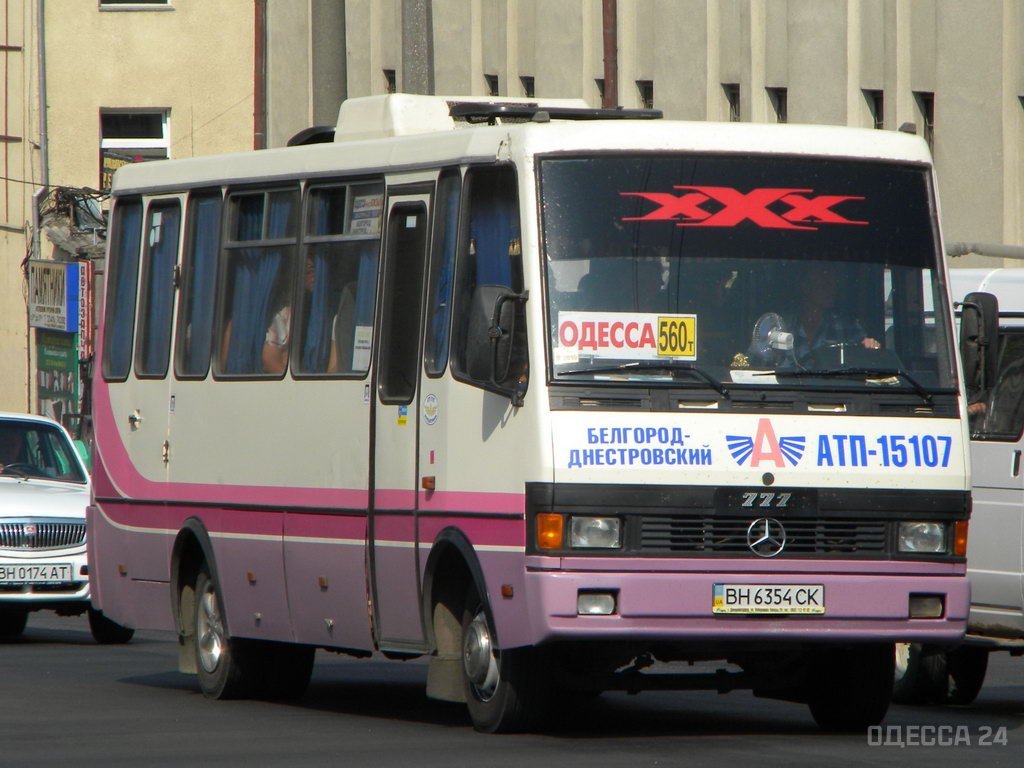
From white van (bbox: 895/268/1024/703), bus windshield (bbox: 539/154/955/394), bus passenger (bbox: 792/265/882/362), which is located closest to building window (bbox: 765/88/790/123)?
white van (bbox: 895/268/1024/703)

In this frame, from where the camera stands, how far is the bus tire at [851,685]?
494 inches

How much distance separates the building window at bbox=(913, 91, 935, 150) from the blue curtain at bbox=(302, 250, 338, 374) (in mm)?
15678

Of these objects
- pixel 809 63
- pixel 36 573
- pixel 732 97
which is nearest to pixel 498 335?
pixel 36 573

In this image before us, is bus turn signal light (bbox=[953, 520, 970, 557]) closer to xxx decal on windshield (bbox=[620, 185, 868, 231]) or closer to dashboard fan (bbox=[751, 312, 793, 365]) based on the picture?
dashboard fan (bbox=[751, 312, 793, 365])

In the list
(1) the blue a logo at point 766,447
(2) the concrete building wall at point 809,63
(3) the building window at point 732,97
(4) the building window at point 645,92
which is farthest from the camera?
(4) the building window at point 645,92

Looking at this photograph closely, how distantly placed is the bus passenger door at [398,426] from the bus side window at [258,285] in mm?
1061

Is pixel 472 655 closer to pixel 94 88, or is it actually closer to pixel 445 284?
pixel 445 284

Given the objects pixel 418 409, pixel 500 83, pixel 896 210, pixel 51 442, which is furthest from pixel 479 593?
pixel 500 83

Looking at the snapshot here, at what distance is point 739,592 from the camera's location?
11.5m

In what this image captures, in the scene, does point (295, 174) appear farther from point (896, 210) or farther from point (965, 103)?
point (965, 103)

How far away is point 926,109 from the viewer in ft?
93.3

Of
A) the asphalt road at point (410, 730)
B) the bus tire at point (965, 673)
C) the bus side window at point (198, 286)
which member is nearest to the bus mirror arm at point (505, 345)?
the asphalt road at point (410, 730)

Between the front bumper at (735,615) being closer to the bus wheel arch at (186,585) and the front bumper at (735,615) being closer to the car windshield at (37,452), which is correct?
the bus wheel arch at (186,585)

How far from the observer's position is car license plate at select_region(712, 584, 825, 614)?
37.6ft
